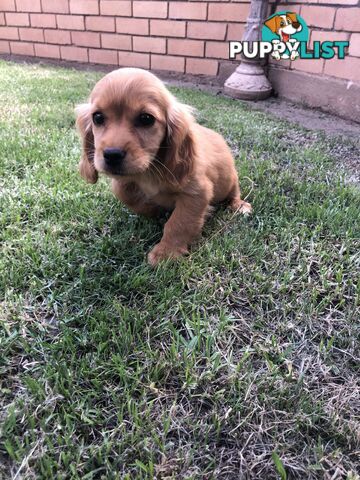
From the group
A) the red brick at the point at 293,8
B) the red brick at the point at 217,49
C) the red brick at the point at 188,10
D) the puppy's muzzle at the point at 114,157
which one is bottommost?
the red brick at the point at 217,49

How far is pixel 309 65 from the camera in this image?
15.4 feet

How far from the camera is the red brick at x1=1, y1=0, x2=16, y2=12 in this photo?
728 centimetres

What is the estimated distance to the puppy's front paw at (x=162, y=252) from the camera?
6.01 feet

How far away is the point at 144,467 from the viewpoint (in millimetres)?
1035

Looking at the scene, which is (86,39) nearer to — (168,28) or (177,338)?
(168,28)

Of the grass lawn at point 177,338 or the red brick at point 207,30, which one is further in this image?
Result: the red brick at point 207,30

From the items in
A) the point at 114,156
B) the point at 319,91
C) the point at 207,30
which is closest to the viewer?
the point at 114,156

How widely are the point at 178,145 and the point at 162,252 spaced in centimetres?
51

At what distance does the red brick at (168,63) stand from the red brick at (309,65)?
1.79 metres

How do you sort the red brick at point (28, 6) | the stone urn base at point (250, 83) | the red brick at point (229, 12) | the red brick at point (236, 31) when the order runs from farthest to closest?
1. the red brick at point (28, 6)
2. the red brick at point (236, 31)
3. the red brick at point (229, 12)
4. the stone urn base at point (250, 83)

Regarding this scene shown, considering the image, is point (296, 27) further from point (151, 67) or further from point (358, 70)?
point (151, 67)

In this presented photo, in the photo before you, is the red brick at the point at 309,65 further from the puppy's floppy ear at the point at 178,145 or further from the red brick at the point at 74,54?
the red brick at the point at 74,54

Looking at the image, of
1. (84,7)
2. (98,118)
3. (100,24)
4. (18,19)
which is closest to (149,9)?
(100,24)

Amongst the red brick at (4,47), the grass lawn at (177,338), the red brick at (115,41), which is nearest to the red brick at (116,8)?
the red brick at (115,41)
